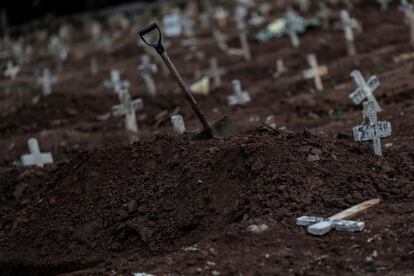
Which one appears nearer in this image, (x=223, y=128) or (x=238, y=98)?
(x=223, y=128)

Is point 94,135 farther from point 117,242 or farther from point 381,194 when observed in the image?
point 381,194

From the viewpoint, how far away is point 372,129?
23.8ft

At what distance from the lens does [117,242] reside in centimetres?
688

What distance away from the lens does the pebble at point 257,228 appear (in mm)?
6027

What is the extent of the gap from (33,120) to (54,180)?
631 cm

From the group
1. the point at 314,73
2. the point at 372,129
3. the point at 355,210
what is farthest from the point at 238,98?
the point at 355,210

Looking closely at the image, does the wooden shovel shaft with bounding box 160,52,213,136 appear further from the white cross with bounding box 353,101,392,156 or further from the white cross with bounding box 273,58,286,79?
the white cross with bounding box 273,58,286,79

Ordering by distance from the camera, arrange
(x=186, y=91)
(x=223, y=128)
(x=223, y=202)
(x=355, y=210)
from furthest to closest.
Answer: (x=223, y=128)
(x=186, y=91)
(x=223, y=202)
(x=355, y=210)

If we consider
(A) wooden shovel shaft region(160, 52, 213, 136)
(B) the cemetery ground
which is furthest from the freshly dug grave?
(A) wooden shovel shaft region(160, 52, 213, 136)

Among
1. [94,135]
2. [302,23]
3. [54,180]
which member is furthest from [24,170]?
[302,23]

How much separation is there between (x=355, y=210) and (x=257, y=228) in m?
0.81

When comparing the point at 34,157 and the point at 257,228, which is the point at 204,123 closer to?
the point at 257,228

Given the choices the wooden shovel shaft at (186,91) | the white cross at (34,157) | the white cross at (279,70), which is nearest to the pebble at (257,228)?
the wooden shovel shaft at (186,91)

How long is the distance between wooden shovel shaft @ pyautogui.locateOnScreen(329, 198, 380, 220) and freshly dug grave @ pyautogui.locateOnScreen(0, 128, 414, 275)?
13 centimetres
